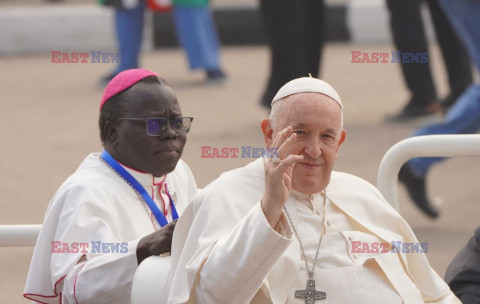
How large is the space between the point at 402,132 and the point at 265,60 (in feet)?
15.1

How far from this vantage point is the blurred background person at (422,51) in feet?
27.2

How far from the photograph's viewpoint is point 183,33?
11.7 metres

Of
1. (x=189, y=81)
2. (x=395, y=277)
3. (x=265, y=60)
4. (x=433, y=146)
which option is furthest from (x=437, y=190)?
(x=265, y=60)

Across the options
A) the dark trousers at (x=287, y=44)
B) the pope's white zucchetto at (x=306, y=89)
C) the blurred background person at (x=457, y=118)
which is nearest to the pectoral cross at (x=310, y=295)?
the pope's white zucchetto at (x=306, y=89)

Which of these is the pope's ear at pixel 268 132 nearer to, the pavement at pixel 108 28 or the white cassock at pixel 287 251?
the white cassock at pixel 287 251

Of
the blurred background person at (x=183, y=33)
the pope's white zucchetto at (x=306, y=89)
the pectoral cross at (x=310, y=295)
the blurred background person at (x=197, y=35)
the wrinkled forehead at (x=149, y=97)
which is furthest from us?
the blurred background person at (x=197, y=35)

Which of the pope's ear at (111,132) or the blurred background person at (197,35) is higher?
the blurred background person at (197,35)

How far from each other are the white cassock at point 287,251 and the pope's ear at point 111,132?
56cm

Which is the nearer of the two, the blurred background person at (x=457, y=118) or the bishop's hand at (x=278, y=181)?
the bishop's hand at (x=278, y=181)

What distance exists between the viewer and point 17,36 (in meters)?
14.6

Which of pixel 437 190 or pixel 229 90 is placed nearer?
pixel 437 190

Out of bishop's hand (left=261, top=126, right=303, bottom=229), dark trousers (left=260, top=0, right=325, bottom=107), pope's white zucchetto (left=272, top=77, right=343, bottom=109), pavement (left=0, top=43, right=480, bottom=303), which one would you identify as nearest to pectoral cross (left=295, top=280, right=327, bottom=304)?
bishop's hand (left=261, top=126, right=303, bottom=229)

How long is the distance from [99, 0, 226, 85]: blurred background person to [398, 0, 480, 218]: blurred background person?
16.3 ft

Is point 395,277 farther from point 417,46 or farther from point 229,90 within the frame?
point 229,90
